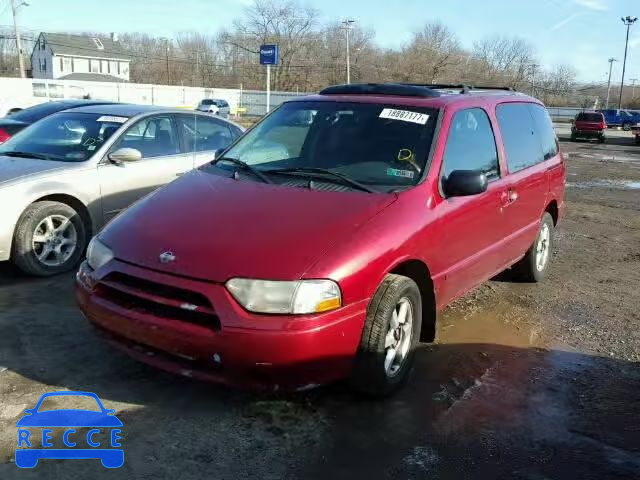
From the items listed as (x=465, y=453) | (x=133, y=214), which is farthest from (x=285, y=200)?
(x=465, y=453)

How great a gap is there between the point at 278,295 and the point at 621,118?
54.8 metres

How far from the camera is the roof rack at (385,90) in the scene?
463cm

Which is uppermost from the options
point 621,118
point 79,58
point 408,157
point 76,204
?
point 79,58

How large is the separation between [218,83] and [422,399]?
91605 millimetres

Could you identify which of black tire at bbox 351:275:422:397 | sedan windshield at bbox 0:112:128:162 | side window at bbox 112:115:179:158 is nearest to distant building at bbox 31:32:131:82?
sedan windshield at bbox 0:112:128:162

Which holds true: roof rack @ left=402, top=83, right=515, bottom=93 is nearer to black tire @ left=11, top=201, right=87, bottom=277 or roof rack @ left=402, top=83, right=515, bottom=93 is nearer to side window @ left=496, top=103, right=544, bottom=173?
side window @ left=496, top=103, right=544, bottom=173

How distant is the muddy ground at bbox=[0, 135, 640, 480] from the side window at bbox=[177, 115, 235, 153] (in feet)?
8.00

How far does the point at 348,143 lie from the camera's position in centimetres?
442

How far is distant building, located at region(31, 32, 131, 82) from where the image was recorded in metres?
78.2

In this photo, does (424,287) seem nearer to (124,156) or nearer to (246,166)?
(246,166)

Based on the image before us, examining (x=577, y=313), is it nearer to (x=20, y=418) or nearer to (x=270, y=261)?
(x=270, y=261)

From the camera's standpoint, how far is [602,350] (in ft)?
15.3

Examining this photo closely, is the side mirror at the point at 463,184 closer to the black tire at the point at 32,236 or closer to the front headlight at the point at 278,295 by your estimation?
the front headlight at the point at 278,295

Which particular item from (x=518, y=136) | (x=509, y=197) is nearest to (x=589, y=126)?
(x=518, y=136)
